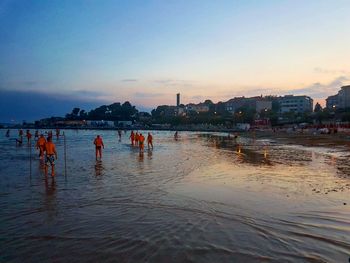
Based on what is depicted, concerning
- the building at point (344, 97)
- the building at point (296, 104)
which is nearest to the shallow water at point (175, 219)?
the building at point (344, 97)

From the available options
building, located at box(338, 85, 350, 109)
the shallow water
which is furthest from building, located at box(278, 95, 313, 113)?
the shallow water

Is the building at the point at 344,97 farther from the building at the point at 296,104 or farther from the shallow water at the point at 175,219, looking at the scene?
the shallow water at the point at 175,219

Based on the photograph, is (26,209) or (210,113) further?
(210,113)

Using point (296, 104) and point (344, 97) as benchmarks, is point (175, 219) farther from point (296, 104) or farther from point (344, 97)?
point (296, 104)

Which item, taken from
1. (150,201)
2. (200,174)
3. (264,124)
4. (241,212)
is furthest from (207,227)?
(264,124)

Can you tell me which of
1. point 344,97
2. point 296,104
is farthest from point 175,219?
point 296,104

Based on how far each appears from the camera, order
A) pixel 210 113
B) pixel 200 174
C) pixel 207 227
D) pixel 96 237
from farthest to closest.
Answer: pixel 210 113, pixel 200 174, pixel 207 227, pixel 96 237

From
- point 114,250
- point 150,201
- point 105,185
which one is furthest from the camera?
point 105,185

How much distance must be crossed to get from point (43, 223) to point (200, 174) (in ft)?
31.2

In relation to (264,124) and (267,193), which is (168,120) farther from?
(267,193)

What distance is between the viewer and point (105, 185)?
13516 millimetres

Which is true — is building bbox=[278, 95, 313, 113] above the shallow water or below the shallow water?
above

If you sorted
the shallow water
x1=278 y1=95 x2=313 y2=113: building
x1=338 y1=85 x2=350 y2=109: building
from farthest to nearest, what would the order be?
x1=278 y1=95 x2=313 y2=113: building < x1=338 y1=85 x2=350 y2=109: building < the shallow water

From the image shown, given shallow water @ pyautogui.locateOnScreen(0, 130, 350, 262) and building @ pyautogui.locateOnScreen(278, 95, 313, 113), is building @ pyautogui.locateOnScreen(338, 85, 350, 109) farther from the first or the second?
shallow water @ pyautogui.locateOnScreen(0, 130, 350, 262)
